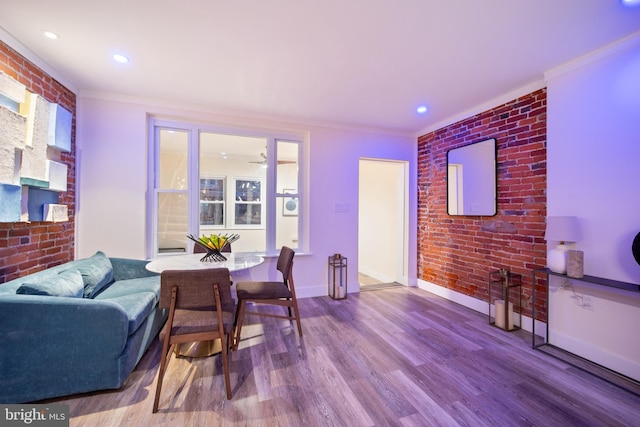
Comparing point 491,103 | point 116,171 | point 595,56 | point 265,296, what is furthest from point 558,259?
point 116,171

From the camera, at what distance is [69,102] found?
2.87 metres

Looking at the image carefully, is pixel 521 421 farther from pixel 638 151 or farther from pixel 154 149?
pixel 154 149

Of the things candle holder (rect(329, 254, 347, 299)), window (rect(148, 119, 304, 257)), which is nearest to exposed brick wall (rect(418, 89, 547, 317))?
candle holder (rect(329, 254, 347, 299))

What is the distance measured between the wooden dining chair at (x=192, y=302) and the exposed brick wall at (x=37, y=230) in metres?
1.48

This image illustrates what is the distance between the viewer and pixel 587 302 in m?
2.34

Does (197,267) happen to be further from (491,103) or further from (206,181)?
(491,103)

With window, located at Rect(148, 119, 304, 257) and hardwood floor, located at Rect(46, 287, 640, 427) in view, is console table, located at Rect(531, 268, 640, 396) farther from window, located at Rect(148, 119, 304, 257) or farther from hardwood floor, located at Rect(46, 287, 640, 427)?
window, located at Rect(148, 119, 304, 257)

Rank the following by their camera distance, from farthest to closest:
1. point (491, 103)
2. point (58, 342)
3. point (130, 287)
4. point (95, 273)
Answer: point (491, 103) → point (130, 287) → point (95, 273) → point (58, 342)

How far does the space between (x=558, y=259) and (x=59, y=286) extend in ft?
13.5

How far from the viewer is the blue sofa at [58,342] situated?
1.66m

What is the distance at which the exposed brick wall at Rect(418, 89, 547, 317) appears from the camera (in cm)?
279

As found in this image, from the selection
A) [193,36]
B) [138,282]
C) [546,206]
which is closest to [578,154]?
[546,206]

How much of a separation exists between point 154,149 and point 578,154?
15.2 feet

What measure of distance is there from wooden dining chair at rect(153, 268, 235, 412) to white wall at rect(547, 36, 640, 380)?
9.99 ft
